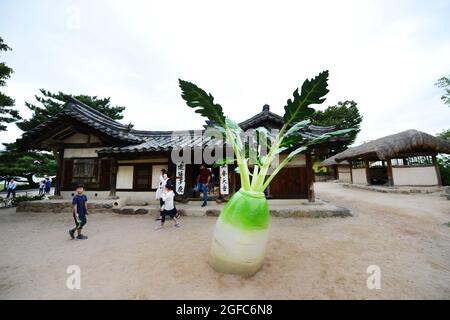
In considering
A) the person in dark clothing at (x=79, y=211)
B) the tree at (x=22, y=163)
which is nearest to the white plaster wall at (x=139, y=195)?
the person in dark clothing at (x=79, y=211)

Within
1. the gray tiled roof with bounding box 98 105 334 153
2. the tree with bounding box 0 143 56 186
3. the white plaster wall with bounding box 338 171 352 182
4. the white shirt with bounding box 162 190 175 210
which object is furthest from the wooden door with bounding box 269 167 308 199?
the white plaster wall with bounding box 338 171 352 182

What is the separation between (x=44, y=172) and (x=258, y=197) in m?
23.3

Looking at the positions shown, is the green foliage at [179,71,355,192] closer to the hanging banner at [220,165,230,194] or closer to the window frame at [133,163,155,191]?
the hanging banner at [220,165,230,194]

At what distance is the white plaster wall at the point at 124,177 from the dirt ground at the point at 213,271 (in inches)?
133

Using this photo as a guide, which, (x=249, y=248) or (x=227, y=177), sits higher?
(x=227, y=177)

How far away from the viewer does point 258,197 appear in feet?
8.96

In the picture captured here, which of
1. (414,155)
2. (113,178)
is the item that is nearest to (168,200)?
(113,178)

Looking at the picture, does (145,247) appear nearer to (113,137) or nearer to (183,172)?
(183,172)

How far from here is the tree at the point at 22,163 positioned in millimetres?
14602

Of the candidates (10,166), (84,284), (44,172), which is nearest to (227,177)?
(84,284)

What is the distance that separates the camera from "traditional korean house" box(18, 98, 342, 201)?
8352 millimetres

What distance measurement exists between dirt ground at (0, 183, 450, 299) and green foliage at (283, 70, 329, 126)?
2.53m

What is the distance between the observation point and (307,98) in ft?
8.74
